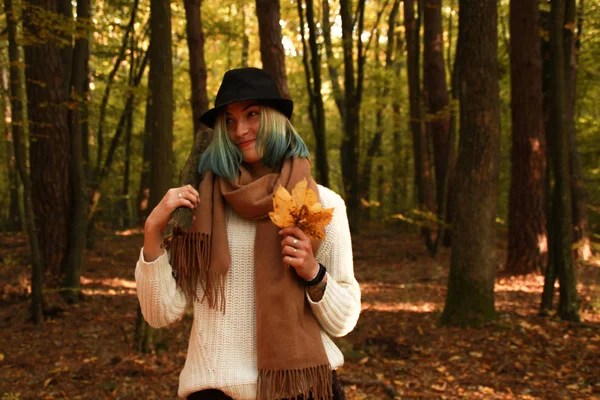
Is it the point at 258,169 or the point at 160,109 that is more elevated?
the point at 160,109

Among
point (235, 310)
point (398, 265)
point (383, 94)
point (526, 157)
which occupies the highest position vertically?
point (383, 94)

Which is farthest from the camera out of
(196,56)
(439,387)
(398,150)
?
(398,150)

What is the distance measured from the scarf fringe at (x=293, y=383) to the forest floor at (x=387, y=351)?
3796 mm

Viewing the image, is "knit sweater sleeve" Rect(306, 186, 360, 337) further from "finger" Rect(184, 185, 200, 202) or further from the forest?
the forest

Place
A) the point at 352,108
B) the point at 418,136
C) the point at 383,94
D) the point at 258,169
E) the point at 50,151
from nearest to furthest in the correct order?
the point at 258,169 < the point at 50,151 < the point at 418,136 < the point at 352,108 < the point at 383,94

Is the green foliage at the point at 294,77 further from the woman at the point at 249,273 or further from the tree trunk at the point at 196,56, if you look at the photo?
the woman at the point at 249,273

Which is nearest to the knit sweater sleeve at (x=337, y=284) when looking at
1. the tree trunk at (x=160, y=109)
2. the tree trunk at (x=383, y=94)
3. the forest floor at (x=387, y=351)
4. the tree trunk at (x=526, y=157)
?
the forest floor at (x=387, y=351)

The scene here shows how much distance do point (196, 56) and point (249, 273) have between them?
633 cm

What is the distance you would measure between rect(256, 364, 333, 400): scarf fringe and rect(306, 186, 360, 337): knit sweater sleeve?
0.57ft

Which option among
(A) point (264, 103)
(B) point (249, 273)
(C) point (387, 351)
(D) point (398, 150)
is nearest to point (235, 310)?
(B) point (249, 273)

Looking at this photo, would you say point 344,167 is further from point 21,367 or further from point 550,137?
point 21,367

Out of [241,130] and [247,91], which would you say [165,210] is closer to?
[241,130]

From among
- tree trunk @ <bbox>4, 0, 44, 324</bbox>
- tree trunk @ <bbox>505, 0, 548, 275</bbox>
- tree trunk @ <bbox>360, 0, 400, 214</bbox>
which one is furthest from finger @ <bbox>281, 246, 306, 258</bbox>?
tree trunk @ <bbox>360, 0, 400, 214</bbox>

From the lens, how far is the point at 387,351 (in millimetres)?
7023
